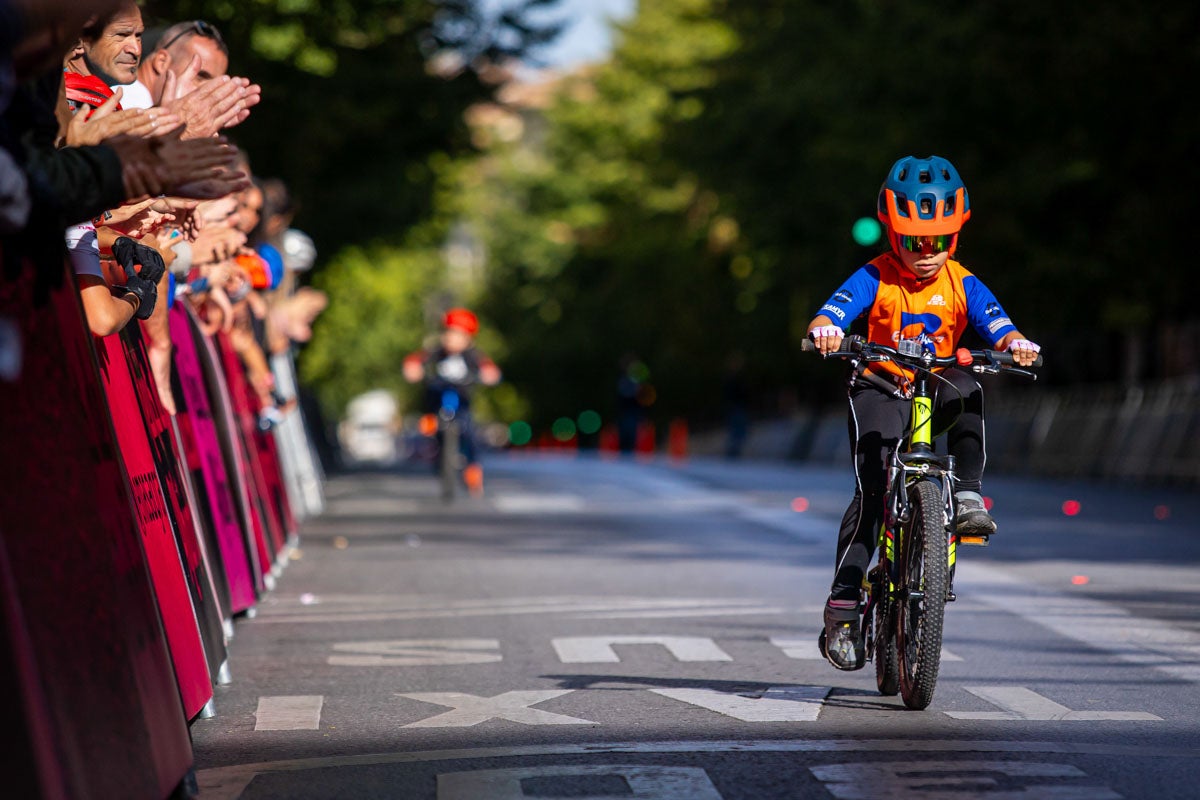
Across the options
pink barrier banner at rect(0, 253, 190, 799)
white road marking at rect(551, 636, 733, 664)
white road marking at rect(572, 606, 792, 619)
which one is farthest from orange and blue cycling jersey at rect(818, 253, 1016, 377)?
white road marking at rect(572, 606, 792, 619)

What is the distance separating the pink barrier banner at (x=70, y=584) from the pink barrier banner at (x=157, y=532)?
876 millimetres

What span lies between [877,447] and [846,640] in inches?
28.0

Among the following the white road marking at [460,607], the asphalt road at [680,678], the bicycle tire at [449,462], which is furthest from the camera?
the bicycle tire at [449,462]

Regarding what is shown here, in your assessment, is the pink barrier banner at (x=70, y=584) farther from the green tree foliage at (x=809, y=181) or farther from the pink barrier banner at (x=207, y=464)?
the green tree foliage at (x=809, y=181)

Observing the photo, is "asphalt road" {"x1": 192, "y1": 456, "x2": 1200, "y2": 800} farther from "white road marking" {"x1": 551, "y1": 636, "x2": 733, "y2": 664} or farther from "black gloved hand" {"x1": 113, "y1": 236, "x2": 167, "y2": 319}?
"black gloved hand" {"x1": 113, "y1": 236, "x2": 167, "y2": 319}

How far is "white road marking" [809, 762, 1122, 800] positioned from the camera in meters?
6.22

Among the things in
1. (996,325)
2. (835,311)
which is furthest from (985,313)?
(835,311)

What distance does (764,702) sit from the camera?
8.30 meters

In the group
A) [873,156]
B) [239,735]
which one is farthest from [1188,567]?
→ [873,156]

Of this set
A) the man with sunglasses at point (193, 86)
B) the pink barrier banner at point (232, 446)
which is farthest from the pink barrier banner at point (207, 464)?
the man with sunglasses at point (193, 86)

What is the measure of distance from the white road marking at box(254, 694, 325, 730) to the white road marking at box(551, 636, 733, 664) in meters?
1.48

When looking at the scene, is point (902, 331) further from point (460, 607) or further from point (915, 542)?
point (460, 607)

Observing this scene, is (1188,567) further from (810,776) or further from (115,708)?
(115,708)

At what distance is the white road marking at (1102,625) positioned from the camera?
966cm
